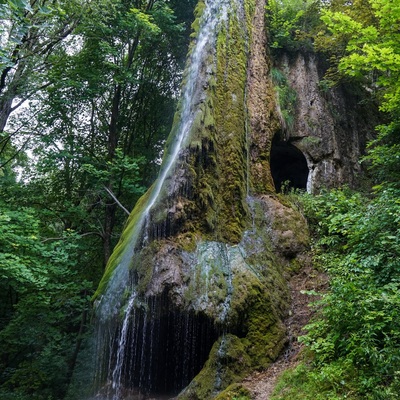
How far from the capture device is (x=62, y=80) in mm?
10984

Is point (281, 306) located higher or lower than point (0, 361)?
higher

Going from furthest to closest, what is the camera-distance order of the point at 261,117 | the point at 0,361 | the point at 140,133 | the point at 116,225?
1. the point at 140,133
2. the point at 116,225
3. the point at 0,361
4. the point at 261,117

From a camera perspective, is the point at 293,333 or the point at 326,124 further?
the point at 326,124

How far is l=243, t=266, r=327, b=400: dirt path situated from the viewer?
5045 mm

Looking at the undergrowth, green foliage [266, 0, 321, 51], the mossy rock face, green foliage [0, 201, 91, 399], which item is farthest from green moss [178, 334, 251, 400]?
green foliage [266, 0, 321, 51]

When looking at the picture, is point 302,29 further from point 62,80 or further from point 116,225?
point 116,225

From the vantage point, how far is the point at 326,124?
11344 millimetres

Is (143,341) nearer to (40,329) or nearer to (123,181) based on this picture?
(40,329)

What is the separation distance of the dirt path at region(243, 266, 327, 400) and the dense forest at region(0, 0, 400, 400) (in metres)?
0.29

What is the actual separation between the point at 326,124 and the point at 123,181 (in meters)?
6.91

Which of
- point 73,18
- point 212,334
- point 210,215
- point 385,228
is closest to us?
point 385,228

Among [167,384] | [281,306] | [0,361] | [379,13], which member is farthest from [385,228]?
[0,361]

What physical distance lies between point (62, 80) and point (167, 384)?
30.4 ft

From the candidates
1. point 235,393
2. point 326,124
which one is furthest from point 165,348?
point 326,124
